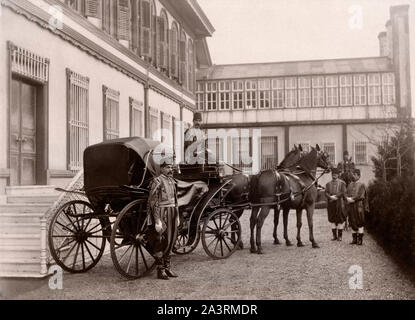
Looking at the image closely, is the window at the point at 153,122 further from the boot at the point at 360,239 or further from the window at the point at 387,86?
the window at the point at 387,86

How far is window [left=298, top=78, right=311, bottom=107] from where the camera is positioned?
24.8 meters

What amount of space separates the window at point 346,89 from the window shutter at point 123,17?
672 inches

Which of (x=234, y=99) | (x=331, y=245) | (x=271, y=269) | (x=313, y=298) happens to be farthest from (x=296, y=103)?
(x=313, y=298)

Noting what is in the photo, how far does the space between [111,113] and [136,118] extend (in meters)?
1.38

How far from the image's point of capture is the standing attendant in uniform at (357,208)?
798cm

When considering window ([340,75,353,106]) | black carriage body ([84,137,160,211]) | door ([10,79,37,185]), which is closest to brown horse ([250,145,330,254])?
black carriage body ([84,137,160,211])

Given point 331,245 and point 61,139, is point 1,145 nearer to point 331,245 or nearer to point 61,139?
point 61,139

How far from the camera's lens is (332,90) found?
24.7 m

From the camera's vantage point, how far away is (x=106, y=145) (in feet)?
18.4

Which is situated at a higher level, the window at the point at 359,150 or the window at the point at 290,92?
the window at the point at 290,92

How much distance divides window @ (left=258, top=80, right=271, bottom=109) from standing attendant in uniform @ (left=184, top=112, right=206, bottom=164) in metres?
18.4

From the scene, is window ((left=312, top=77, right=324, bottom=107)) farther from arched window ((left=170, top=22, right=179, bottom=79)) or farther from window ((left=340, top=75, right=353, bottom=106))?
arched window ((left=170, top=22, right=179, bottom=79))

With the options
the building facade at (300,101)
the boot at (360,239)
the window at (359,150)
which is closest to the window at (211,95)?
the building facade at (300,101)

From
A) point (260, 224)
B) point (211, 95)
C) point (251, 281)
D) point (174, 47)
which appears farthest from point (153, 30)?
point (211, 95)
